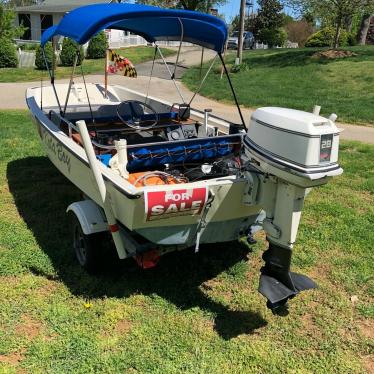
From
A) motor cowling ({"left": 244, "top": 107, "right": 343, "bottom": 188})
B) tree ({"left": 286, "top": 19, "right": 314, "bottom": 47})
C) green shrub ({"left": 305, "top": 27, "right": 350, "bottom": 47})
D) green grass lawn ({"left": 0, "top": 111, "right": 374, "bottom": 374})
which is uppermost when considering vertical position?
tree ({"left": 286, "top": 19, "right": 314, "bottom": 47})

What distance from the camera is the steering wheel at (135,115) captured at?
5.36 metres

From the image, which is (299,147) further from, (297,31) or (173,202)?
(297,31)

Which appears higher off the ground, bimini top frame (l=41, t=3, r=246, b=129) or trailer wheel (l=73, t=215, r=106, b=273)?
bimini top frame (l=41, t=3, r=246, b=129)

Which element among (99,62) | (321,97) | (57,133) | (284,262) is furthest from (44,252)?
(99,62)

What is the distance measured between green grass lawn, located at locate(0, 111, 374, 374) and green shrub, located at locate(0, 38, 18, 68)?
19.7 m

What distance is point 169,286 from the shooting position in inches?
160

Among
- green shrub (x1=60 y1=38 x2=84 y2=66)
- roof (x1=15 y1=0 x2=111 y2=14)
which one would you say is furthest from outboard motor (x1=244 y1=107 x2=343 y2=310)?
roof (x1=15 y1=0 x2=111 y2=14)

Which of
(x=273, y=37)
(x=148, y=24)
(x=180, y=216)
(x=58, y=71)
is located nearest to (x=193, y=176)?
(x=180, y=216)

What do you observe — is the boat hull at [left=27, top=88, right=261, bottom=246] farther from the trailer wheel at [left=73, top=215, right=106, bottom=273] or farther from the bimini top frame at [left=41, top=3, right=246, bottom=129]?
the bimini top frame at [left=41, top=3, right=246, bottom=129]

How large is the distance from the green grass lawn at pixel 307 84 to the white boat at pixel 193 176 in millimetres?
8219

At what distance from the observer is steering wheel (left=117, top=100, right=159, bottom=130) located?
5359 mm

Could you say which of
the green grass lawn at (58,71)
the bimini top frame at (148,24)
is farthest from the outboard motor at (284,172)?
the green grass lawn at (58,71)

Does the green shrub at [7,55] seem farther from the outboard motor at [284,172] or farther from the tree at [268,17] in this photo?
the tree at [268,17]

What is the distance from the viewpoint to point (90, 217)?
4.11 meters
